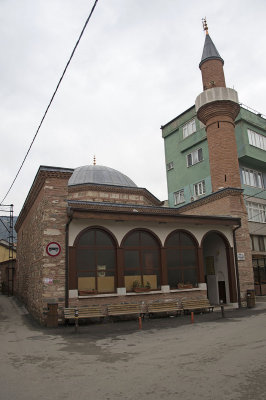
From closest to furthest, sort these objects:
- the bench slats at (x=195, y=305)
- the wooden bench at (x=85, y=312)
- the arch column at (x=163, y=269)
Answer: the wooden bench at (x=85, y=312) → the bench slats at (x=195, y=305) → the arch column at (x=163, y=269)

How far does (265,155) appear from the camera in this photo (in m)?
26.5

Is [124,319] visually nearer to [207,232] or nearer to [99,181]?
[207,232]

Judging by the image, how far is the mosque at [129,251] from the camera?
39.0ft

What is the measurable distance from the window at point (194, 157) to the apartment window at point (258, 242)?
741 cm

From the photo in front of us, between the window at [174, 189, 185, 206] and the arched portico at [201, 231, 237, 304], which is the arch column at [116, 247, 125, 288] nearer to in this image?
the arched portico at [201, 231, 237, 304]

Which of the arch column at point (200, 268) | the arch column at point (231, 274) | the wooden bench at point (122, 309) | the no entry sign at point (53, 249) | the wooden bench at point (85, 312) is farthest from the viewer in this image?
the arch column at point (231, 274)

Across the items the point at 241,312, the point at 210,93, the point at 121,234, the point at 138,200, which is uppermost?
the point at 210,93

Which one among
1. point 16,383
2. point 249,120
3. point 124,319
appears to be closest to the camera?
point 16,383

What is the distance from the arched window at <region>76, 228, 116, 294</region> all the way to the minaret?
8.70m

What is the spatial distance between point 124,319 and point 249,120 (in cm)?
1923

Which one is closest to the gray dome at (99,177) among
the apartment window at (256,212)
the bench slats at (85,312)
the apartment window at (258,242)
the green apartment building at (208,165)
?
the green apartment building at (208,165)

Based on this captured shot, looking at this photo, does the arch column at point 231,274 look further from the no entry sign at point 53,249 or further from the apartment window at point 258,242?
the apartment window at point 258,242

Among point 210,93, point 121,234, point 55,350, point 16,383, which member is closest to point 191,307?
point 121,234

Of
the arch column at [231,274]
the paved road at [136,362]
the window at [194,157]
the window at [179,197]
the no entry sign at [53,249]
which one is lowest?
the paved road at [136,362]
